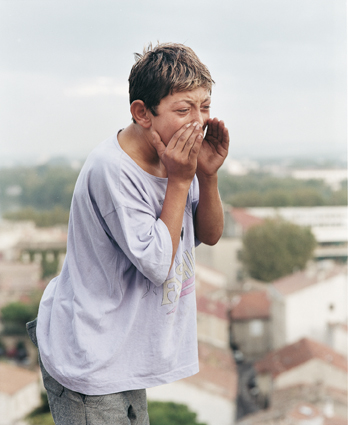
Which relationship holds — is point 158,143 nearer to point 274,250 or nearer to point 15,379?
point 15,379

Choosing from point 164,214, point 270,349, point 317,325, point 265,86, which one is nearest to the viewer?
point 164,214

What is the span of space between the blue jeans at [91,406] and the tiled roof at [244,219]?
50.5ft

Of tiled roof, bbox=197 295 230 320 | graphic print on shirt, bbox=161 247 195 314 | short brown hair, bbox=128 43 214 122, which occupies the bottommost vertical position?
tiled roof, bbox=197 295 230 320

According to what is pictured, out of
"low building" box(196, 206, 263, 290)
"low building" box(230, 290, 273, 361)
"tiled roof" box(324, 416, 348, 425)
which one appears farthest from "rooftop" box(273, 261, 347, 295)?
"tiled roof" box(324, 416, 348, 425)

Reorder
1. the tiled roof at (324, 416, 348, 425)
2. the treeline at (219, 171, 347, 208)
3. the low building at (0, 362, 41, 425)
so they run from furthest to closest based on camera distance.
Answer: the treeline at (219, 171, 347, 208)
the low building at (0, 362, 41, 425)
the tiled roof at (324, 416, 348, 425)

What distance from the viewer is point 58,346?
0.55m

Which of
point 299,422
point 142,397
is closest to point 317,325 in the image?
point 299,422

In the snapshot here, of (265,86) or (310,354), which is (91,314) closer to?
(310,354)

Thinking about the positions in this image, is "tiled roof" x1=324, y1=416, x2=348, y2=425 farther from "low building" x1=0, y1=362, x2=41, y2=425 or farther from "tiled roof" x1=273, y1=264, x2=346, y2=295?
"low building" x1=0, y1=362, x2=41, y2=425

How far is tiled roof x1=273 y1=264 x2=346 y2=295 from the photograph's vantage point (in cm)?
1290

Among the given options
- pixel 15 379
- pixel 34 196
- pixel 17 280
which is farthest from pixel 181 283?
pixel 17 280

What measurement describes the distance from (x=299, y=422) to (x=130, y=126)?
33.5ft

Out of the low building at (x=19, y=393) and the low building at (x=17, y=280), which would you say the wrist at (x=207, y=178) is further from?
the low building at (x=17, y=280)

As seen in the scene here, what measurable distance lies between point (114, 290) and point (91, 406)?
120 mm
